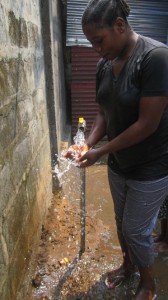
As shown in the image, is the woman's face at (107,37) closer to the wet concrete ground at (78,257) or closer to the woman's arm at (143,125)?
the woman's arm at (143,125)

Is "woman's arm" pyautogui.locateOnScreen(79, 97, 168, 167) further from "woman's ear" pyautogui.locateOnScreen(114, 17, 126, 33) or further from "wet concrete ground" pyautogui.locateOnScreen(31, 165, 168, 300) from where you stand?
"wet concrete ground" pyautogui.locateOnScreen(31, 165, 168, 300)

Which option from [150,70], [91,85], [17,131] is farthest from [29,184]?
[91,85]

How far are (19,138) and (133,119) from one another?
1.02 metres

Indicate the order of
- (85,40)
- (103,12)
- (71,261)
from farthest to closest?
(85,40)
(71,261)
(103,12)

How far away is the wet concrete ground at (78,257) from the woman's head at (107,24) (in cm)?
214

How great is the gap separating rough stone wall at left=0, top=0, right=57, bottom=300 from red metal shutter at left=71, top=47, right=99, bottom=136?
312 cm

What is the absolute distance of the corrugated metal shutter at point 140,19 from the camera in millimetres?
5973

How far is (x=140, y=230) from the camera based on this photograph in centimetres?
207

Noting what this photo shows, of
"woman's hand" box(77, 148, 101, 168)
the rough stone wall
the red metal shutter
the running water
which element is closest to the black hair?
the rough stone wall

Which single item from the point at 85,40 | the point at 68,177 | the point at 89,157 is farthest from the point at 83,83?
the point at 89,157

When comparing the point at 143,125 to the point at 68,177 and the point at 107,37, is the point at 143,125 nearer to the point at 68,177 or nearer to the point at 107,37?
the point at 107,37

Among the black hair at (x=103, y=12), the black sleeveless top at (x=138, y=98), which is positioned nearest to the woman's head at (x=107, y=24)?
the black hair at (x=103, y=12)

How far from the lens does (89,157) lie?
2072 mm

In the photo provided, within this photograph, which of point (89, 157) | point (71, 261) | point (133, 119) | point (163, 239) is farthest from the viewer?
point (163, 239)
